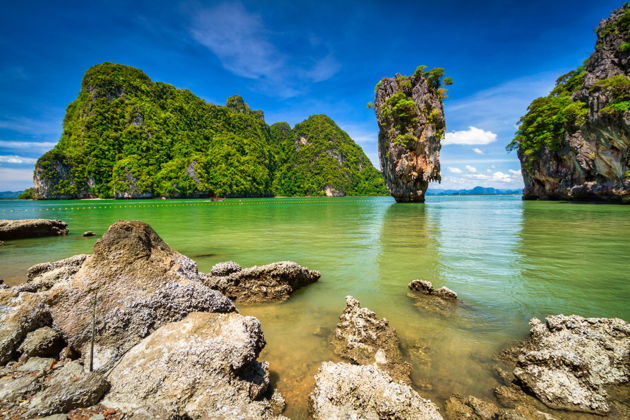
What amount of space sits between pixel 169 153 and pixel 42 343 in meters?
128

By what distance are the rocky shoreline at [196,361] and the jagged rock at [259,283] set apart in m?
1.69

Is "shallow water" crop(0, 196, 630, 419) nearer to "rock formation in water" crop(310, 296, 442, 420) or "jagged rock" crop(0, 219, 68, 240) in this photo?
"rock formation in water" crop(310, 296, 442, 420)

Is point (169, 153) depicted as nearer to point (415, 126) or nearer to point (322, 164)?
point (322, 164)

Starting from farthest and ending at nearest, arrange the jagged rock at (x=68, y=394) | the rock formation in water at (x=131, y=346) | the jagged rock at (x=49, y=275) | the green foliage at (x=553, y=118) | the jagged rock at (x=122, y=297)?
the green foliage at (x=553, y=118)
the jagged rock at (x=49, y=275)
the jagged rock at (x=122, y=297)
the rock formation in water at (x=131, y=346)
the jagged rock at (x=68, y=394)

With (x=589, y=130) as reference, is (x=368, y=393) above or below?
below

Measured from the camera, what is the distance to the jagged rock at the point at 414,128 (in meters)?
43.1

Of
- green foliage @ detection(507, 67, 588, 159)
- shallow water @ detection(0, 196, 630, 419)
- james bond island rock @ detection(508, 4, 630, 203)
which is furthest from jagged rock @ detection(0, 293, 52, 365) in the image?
green foliage @ detection(507, 67, 588, 159)

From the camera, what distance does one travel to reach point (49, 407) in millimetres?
1869

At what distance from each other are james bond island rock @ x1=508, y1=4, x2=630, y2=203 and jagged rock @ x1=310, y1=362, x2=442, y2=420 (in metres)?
39.6

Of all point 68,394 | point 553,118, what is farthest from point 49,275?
point 553,118

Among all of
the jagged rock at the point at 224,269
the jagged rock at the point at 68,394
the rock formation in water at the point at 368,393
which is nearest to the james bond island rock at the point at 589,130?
the rock formation in water at the point at 368,393

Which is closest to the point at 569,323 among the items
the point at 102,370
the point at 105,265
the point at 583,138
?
the point at 102,370

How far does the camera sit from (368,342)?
367 centimetres

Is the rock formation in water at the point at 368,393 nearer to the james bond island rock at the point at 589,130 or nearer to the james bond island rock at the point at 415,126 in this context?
the james bond island rock at the point at 589,130
